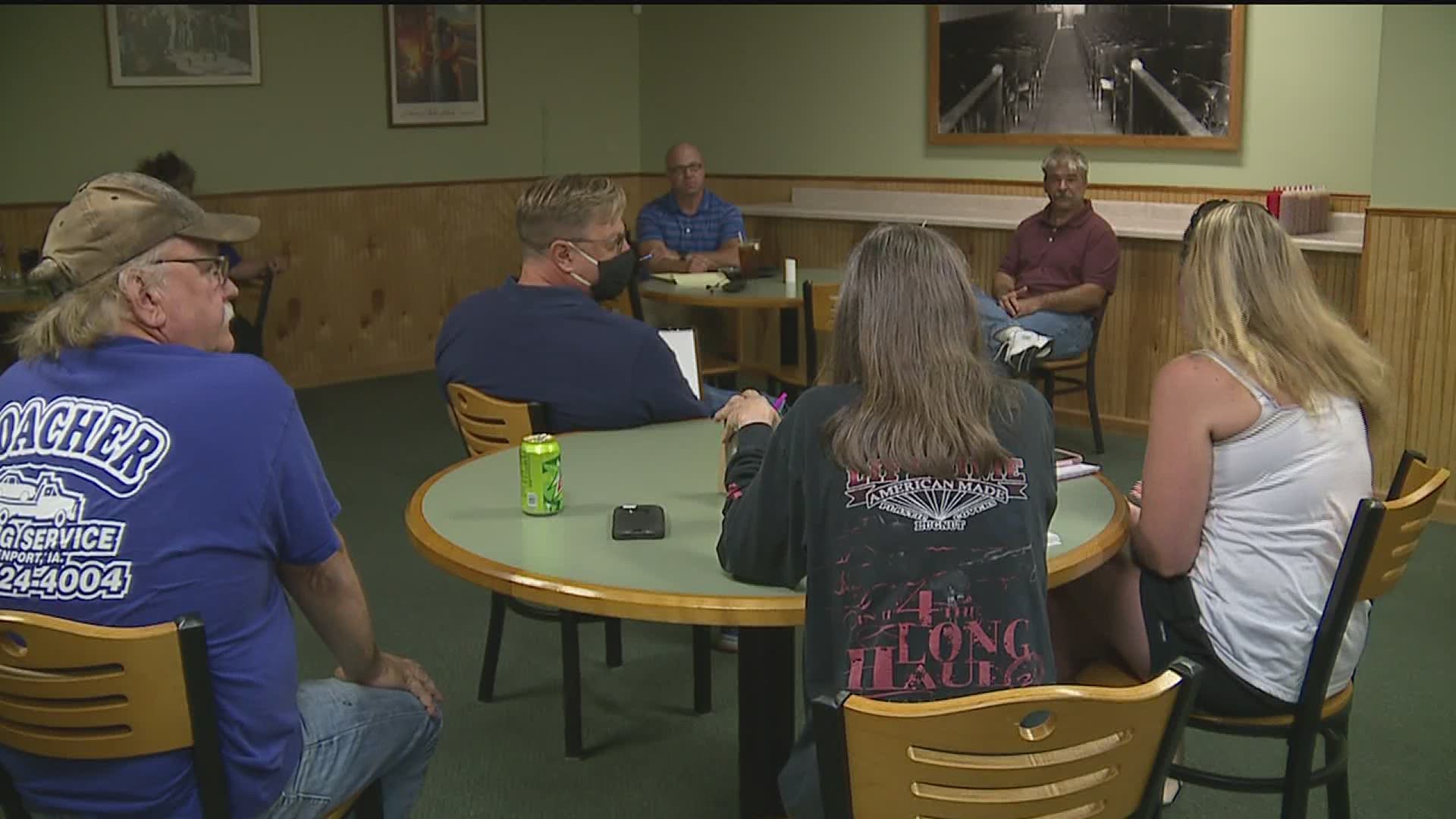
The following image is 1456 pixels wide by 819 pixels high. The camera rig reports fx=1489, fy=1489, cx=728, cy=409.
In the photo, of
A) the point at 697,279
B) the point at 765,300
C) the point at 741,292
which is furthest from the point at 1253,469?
the point at 697,279

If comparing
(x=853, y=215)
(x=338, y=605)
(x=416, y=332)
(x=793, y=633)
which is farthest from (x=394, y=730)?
(x=416, y=332)

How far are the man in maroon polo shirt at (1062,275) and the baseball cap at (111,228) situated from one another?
13.7 ft

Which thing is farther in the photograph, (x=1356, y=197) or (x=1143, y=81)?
(x=1143, y=81)

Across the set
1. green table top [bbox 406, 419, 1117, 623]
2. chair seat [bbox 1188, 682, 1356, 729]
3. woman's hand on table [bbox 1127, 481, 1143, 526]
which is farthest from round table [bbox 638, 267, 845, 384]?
chair seat [bbox 1188, 682, 1356, 729]

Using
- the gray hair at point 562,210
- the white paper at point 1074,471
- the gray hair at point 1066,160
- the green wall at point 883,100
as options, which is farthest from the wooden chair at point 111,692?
the green wall at point 883,100

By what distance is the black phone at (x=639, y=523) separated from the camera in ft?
7.80

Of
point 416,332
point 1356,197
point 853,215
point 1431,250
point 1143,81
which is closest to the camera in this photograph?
point 1431,250

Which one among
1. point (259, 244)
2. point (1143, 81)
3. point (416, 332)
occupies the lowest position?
point (416, 332)

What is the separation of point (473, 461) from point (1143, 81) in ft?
15.1

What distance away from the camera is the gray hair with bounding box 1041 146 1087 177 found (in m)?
6.07

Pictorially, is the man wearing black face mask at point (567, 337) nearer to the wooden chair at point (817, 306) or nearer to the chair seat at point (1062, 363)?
the wooden chair at point (817, 306)

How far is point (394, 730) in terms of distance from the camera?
2.20m

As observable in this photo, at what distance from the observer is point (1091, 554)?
230cm

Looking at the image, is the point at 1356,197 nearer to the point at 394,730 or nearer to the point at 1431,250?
the point at 1431,250
